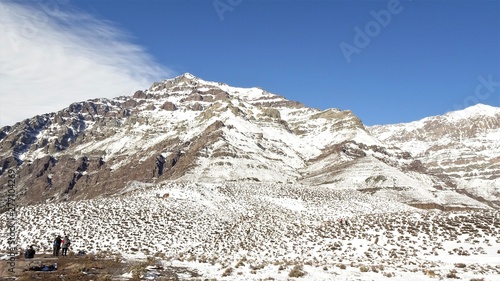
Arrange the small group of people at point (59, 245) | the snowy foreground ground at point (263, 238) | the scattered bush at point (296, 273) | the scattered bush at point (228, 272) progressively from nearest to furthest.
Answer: the scattered bush at point (296, 273) → the scattered bush at point (228, 272) → the snowy foreground ground at point (263, 238) → the small group of people at point (59, 245)

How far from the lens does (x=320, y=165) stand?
17900cm

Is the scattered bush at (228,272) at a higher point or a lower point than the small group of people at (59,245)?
lower

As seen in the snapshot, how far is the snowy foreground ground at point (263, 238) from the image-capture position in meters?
24.0

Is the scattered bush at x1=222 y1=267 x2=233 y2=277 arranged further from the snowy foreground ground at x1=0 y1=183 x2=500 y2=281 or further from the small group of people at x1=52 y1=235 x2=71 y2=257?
the small group of people at x1=52 y1=235 x2=71 y2=257

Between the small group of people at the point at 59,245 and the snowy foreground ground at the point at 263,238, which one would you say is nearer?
the snowy foreground ground at the point at 263,238

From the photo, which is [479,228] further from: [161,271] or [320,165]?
[320,165]

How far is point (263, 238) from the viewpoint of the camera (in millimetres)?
39719

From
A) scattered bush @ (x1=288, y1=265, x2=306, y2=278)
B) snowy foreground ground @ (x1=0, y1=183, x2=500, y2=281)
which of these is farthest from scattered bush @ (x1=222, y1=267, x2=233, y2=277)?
scattered bush @ (x1=288, y1=265, x2=306, y2=278)

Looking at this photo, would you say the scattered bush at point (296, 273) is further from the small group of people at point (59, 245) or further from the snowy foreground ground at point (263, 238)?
the small group of people at point (59, 245)

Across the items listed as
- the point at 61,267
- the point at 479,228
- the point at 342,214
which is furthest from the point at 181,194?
the point at 479,228

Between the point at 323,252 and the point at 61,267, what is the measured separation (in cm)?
1874

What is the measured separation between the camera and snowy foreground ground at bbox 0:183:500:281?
24.0 meters

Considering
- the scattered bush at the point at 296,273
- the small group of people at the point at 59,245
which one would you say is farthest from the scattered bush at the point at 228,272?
the small group of people at the point at 59,245

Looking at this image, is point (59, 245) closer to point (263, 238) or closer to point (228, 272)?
point (228, 272)
